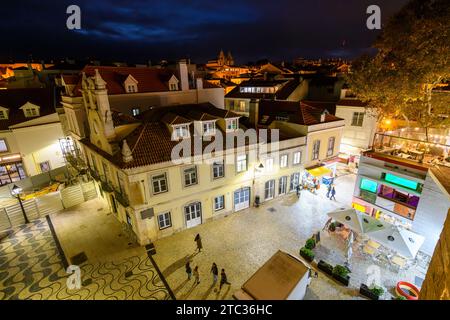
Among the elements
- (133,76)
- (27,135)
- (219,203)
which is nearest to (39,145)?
(27,135)

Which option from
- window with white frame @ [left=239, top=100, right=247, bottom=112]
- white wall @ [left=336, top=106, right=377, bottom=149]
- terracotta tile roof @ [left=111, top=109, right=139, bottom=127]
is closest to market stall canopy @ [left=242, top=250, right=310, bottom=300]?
terracotta tile roof @ [left=111, top=109, right=139, bottom=127]

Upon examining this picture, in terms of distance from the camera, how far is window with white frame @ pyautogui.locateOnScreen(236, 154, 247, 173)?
20156 mm

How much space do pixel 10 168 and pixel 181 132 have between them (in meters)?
23.6

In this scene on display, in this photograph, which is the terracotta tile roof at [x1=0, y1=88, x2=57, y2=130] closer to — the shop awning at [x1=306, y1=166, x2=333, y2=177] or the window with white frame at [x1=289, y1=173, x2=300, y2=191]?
the window with white frame at [x1=289, y1=173, x2=300, y2=191]

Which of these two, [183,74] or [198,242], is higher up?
[183,74]

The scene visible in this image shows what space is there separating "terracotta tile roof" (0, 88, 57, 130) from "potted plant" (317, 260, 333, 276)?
33817mm

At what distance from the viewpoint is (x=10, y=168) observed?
1075 inches

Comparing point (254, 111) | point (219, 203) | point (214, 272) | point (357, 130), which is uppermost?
point (254, 111)

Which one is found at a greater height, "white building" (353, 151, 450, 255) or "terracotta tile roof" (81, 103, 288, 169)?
"terracotta tile roof" (81, 103, 288, 169)

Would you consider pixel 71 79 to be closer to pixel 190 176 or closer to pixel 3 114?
pixel 3 114

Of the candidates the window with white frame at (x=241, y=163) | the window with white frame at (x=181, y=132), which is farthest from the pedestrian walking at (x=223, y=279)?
the window with white frame at (x=181, y=132)

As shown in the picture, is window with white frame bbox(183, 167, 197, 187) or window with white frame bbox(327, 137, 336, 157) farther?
window with white frame bbox(327, 137, 336, 157)

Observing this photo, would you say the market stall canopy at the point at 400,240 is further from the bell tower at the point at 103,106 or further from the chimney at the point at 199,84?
the chimney at the point at 199,84

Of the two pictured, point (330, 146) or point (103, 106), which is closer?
point (103, 106)
